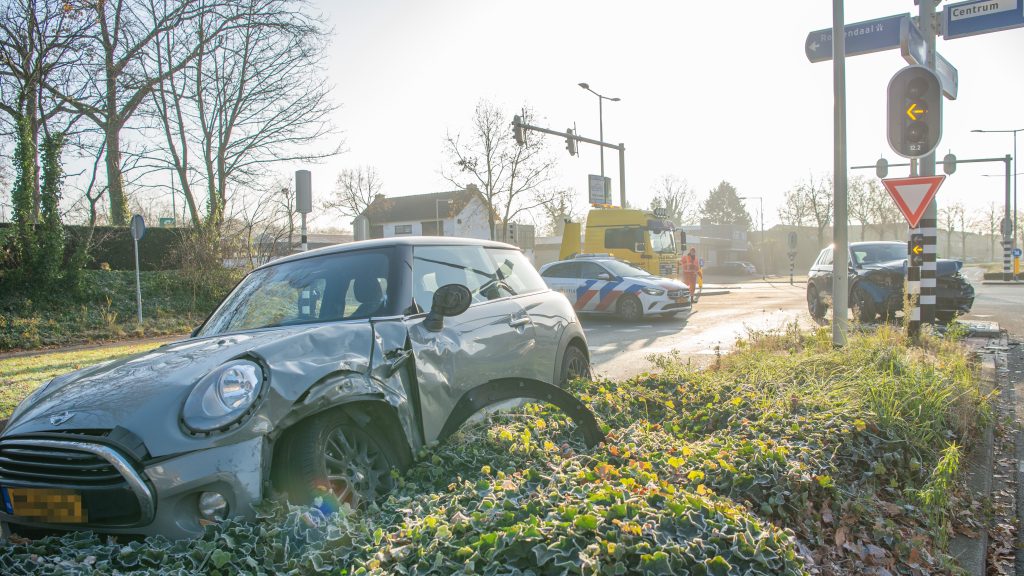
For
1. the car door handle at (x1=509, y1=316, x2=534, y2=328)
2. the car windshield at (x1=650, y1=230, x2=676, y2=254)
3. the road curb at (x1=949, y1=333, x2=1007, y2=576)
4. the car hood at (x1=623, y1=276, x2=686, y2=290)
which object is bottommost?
the road curb at (x1=949, y1=333, x2=1007, y2=576)

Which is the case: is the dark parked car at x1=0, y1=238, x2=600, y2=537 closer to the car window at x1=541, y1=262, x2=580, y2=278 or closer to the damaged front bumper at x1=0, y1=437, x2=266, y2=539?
the damaged front bumper at x1=0, y1=437, x2=266, y2=539

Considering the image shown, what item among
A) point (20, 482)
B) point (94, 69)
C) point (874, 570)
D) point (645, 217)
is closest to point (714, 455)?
point (874, 570)

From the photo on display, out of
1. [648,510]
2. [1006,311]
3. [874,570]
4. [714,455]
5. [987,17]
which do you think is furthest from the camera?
[1006,311]

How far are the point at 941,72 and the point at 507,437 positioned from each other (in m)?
9.16

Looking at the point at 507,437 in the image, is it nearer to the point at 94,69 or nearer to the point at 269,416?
the point at 269,416

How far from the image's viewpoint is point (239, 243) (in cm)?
2002

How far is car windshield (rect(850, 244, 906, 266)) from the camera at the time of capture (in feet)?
42.8

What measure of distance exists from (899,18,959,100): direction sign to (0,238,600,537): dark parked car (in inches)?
276

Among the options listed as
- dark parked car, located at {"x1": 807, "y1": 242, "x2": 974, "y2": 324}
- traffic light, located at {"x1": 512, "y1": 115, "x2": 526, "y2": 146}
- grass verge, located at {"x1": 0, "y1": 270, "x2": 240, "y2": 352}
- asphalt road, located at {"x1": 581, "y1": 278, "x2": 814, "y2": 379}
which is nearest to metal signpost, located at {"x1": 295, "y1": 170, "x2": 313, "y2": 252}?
asphalt road, located at {"x1": 581, "y1": 278, "x2": 814, "y2": 379}

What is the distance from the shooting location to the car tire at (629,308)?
14.8m

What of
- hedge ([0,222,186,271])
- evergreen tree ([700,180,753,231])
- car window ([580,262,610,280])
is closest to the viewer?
car window ([580,262,610,280])

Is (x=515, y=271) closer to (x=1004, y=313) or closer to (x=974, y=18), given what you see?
(x=974, y=18)

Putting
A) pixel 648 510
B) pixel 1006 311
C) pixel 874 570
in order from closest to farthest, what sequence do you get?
pixel 648 510 < pixel 874 570 < pixel 1006 311

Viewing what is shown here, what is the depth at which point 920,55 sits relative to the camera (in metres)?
8.56
